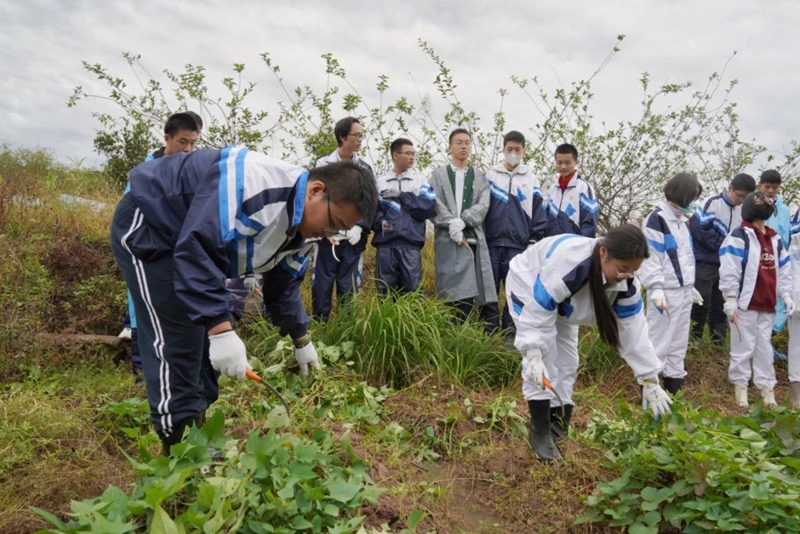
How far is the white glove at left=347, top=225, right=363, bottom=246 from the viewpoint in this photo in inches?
208

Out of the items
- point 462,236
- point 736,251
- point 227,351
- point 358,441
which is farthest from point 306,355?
point 736,251

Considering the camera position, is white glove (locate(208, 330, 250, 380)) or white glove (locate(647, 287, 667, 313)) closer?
white glove (locate(208, 330, 250, 380))

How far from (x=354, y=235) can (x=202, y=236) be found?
119 inches

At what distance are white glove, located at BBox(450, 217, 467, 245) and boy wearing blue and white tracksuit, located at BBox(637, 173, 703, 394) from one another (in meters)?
1.45

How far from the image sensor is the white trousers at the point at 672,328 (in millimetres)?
4965

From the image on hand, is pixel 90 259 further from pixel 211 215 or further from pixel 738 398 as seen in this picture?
pixel 738 398

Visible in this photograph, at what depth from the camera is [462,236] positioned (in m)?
5.50

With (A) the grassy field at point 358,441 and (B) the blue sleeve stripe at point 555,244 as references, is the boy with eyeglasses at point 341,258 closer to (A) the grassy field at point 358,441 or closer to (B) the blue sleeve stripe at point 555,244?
(A) the grassy field at point 358,441

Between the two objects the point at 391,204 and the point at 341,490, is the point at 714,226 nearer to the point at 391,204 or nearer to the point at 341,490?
the point at 391,204

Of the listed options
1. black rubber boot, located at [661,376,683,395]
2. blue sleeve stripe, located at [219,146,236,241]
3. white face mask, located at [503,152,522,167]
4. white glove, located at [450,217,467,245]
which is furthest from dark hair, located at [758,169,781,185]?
blue sleeve stripe, located at [219,146,236,241]

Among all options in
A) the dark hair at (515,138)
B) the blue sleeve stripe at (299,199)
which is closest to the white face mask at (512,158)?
the dark hair at (515,138)

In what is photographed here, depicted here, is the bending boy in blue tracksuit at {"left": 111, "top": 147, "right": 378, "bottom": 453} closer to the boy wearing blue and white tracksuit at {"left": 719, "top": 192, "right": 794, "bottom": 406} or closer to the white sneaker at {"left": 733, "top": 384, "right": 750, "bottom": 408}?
the boy wearing blue and white tracksuit at {"left": 719, "top": 192, "right": 794, "bottom": 406}

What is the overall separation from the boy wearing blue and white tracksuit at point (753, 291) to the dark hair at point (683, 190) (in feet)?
2.47

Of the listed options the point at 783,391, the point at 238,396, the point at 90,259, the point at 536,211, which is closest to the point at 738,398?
the point at 783,391
